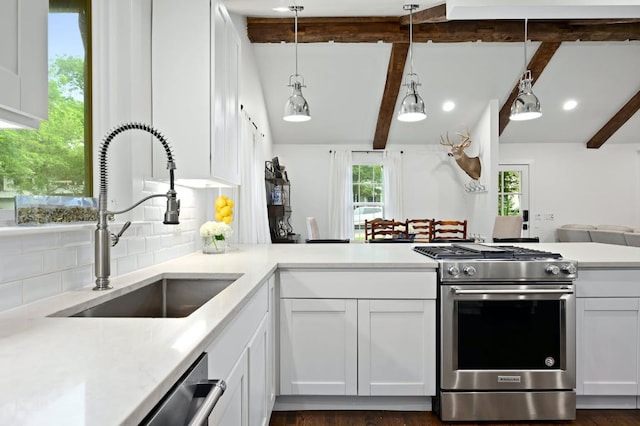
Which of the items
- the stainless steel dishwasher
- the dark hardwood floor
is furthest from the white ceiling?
the stainless steel dishwasher

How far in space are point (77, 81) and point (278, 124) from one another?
237 inches

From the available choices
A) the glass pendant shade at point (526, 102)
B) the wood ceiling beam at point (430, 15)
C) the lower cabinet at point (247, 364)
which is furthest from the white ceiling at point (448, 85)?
the lower cabinet at point (247, 364)

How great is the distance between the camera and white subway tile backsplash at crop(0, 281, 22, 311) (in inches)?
42.8

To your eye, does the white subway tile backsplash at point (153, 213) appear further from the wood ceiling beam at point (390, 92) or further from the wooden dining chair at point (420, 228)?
the wood ceiling beam at point (390, 92)

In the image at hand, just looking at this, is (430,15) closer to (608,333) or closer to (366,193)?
(608,333)

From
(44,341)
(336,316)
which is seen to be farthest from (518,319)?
(44,341)

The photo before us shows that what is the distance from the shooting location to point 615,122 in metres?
7.55

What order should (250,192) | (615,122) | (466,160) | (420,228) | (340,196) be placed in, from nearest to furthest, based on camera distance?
(250,192) → (420,228) → (466,160) → (615,122) → (340,196)

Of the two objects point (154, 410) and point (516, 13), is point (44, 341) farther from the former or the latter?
point (516, 13)

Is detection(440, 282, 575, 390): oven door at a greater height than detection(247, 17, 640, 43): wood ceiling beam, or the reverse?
detection(247, 17, 640, 43): wood ceiling beam

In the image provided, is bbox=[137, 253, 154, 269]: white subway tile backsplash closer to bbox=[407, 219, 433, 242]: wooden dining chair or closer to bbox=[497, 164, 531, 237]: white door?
bbox=[407, 219, 433, 242]: wooden dining chair

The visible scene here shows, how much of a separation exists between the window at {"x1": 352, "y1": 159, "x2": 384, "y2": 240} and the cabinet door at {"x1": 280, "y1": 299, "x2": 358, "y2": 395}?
600cm

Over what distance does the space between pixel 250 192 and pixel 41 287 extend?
9.50 ft

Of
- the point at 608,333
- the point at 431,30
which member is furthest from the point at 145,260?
the point at 431,30
